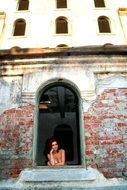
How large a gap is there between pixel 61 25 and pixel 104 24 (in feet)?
9.10

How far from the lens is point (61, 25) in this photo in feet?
65.3

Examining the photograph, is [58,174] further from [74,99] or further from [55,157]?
[74,99]

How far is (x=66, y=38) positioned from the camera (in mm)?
19078

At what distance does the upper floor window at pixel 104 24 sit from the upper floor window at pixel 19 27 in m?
4.83

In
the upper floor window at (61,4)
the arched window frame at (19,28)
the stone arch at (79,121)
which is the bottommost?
the stone arch at (79,121)

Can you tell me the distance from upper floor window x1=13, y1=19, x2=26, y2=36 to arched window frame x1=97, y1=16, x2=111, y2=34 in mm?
4785

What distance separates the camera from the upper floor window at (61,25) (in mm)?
19688

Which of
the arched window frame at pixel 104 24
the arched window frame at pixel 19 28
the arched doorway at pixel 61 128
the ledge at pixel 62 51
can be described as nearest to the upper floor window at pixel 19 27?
the arched window frame at pixel 19 28

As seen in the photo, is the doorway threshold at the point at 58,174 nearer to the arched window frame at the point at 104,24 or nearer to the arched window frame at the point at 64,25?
the arched window frame at the point at 64,25

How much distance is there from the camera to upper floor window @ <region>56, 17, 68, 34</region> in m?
19.7

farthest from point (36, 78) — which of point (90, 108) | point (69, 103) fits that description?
point (69, 103)

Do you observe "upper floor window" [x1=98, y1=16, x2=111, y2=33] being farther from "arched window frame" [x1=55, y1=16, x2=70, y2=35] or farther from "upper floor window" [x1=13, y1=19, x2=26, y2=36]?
"upper floor window" [x1=13, y1=19, x2=26, y2=36]

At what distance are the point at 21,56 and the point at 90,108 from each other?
2.39 meters

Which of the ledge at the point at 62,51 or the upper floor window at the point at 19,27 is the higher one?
the upper floor window at the point at 19,27
